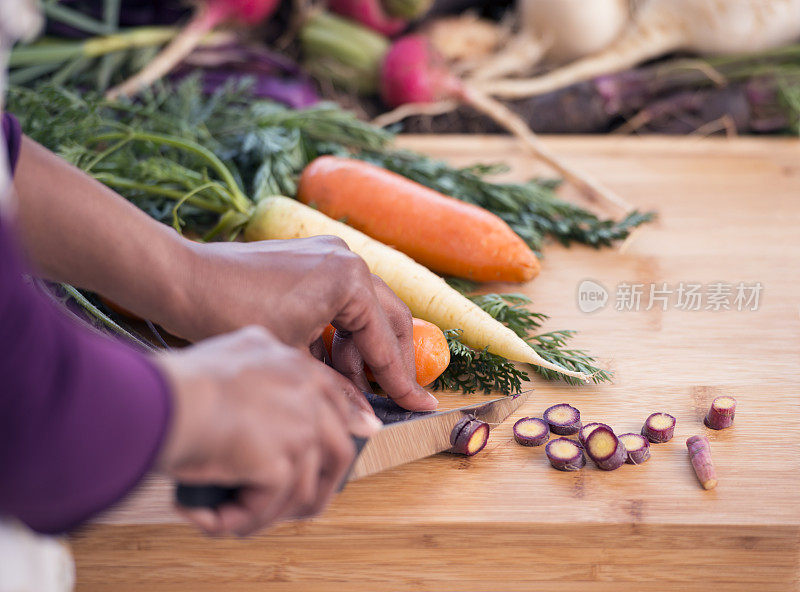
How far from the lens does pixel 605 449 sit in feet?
3.39

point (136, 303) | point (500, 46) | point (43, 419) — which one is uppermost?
point (43, 419)

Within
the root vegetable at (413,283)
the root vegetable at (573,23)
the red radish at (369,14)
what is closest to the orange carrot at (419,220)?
the root vegetable at (413,283)

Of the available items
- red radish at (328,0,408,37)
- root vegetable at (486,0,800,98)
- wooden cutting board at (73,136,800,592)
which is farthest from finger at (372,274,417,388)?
red radish at (328,0,408,37)

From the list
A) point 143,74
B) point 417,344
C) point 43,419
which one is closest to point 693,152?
point 417,344

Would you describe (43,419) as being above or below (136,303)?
above

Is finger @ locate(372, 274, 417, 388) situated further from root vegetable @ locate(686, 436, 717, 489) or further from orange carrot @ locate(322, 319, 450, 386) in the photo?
root vegetable @ locate(686, 436, 717, 489)

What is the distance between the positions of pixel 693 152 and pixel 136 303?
157 cm

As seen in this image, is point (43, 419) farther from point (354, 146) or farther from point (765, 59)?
point (765, 59)

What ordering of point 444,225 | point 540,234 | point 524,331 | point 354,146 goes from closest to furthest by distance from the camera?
point 524,331 → point 444,225 → point 540,234 → point 354,146

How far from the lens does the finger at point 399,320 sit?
3.52ft

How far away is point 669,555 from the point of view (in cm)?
98

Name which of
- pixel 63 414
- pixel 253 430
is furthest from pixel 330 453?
pixel 63 414

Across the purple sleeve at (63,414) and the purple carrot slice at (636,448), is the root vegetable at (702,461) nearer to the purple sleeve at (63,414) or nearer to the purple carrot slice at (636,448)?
the purple carrot slice at (636,448)

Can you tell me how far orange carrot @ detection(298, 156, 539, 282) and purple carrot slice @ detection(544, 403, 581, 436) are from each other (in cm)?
40
